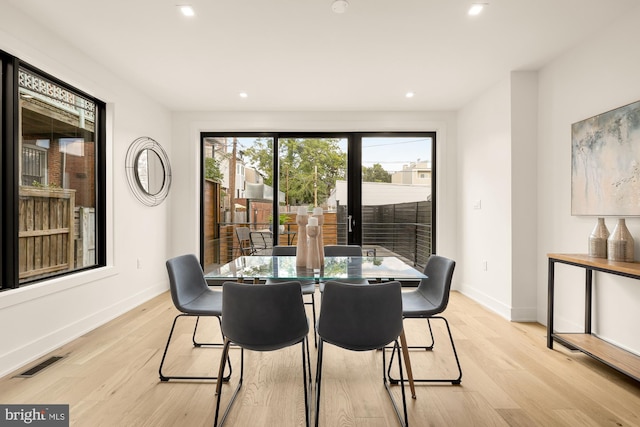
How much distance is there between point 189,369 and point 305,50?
2.71 meters

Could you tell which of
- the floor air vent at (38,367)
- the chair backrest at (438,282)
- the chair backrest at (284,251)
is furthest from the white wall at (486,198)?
the floor air vent at (38,367)

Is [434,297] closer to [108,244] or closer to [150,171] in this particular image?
[108,244]

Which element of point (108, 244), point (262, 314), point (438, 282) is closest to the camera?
point (262, 314)

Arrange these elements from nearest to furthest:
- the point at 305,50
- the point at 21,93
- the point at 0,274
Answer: the point at 0,274 < the point at 21,93 < the point at 305,50

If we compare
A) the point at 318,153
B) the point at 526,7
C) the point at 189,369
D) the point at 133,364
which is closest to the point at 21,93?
A: the point at 133,364

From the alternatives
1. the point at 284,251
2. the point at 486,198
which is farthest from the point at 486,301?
the point at 284,251

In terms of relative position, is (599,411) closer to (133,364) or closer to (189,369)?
(189,369)

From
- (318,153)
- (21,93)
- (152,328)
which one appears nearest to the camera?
(21,93)

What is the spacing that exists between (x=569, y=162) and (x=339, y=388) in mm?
2722

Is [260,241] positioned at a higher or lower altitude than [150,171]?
lower

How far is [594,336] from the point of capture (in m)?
2.74

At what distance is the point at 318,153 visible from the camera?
16.5 ft

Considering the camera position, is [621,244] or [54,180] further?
[54,180]

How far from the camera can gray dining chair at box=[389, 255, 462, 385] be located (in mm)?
2191
